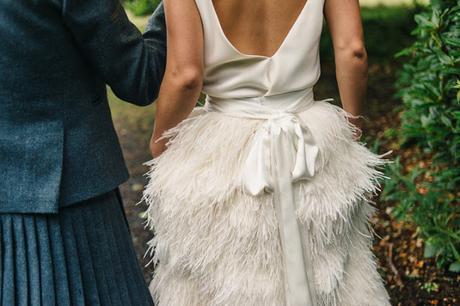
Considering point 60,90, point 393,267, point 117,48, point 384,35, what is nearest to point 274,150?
point 117,48

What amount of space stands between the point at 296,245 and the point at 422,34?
6.02 feet

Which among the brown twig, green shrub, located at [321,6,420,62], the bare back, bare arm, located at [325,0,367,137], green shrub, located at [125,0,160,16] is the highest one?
the bare back

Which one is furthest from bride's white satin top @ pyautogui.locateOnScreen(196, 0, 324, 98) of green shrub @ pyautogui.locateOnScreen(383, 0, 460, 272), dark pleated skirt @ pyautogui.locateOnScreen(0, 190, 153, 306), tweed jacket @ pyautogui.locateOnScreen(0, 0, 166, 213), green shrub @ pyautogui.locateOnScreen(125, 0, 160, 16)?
green shrub @ pyautogui.locateOnScreen(125, 0, 160, 16)

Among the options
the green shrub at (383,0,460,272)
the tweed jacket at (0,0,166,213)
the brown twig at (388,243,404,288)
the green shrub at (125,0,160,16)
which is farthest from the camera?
the green shrub at (125,0,160,16)

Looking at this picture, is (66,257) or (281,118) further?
(281,118)

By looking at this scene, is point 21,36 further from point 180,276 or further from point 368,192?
point 368,192

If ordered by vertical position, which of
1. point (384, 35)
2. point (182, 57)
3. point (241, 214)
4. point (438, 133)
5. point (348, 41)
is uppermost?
point (182, 57)

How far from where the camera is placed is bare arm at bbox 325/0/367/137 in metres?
2.31

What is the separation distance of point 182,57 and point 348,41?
0.58 m

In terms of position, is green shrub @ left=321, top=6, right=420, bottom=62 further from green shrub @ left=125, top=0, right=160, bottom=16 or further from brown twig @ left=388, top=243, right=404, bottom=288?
brown twig @ left=388, top=243, right=404, bottom=288

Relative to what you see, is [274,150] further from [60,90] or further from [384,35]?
[384,35]

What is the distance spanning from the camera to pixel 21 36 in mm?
1972

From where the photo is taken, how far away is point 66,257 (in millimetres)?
2186

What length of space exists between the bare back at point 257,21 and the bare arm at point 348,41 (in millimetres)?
135
